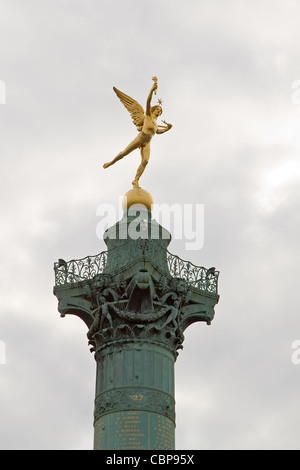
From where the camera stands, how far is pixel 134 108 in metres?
51.6

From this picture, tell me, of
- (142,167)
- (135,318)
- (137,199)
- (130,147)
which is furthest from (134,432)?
(130,147)

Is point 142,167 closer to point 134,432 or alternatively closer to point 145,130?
point 145,130

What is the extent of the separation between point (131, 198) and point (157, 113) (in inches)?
159

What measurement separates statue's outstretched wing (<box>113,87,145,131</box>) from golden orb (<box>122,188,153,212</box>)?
3015 millimetres

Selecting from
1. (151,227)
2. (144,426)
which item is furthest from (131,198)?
(144,426)

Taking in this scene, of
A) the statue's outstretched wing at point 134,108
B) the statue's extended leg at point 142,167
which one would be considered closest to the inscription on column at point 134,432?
the statue's extended leg at point 142,167

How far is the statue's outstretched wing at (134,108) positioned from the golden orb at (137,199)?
302cm

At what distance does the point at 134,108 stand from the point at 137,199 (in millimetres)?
4481

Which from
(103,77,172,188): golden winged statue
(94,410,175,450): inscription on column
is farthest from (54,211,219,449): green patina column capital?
(103,77,172,188): golden winged statue

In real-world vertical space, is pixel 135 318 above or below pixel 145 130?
below

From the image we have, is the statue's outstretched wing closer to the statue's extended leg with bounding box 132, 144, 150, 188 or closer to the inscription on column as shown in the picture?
the statue's extended leg with bounding box 132, 144, 150, 188

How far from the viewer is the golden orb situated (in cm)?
4978

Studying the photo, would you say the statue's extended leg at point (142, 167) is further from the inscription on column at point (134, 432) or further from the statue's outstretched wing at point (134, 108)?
the inscription on column at point (134, 432)
